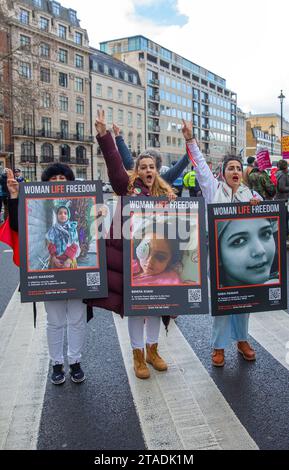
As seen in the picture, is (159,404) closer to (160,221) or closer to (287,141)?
(160,221)

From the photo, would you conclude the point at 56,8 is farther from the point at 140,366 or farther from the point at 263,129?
the point at 263,129

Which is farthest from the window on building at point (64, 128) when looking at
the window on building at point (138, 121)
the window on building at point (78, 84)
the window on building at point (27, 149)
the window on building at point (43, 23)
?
the window on building at point (138, 121)

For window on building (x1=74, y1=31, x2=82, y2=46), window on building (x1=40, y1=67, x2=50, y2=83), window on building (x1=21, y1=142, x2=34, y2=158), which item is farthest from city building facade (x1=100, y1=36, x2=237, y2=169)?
window on building (x1=21, y1=142, x2=34, y2=158)

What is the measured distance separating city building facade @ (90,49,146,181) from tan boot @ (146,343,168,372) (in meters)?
61.5

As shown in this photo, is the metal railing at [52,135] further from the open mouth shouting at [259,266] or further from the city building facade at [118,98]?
the open mouth shouting at [259,266]

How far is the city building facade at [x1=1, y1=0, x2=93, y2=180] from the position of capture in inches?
2125

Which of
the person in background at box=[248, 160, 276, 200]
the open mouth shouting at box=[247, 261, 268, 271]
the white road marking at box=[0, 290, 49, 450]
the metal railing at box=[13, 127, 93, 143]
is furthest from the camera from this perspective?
the metal railing at box=[13, 127, 93, 143]

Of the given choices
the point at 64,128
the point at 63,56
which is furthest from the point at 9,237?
the point at 63,56

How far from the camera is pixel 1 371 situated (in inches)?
164

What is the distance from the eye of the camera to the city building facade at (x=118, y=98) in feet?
222

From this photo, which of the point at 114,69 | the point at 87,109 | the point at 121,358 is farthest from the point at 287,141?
the point at 114,69

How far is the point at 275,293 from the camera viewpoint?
4.20 meters

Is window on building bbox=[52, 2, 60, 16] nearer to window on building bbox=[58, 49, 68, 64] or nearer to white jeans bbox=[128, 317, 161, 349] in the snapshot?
window on building bbox=[58, 49, 68, 64]
